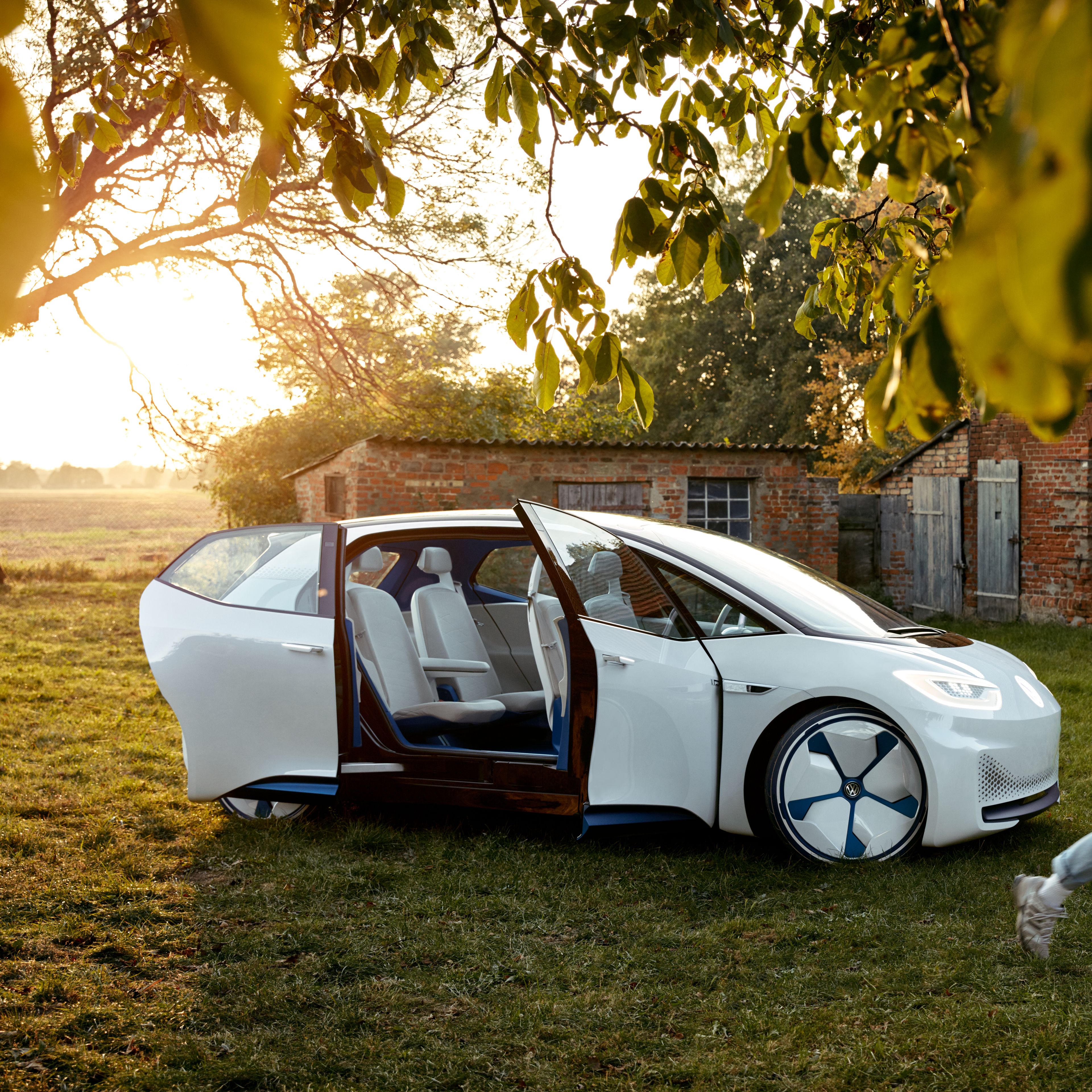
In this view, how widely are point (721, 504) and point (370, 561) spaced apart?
10.9m

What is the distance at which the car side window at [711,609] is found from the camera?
4.64 meters

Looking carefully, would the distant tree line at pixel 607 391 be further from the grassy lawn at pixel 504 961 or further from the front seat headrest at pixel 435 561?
the grassy lawn at pixel 504 961

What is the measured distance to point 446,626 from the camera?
588 cm

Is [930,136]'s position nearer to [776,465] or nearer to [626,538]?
[626,538]

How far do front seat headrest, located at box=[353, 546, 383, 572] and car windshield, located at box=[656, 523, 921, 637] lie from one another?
5.18ft

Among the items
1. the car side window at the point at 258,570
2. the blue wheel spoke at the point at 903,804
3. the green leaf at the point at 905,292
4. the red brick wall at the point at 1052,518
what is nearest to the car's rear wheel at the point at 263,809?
the car side window at the point at 258,570

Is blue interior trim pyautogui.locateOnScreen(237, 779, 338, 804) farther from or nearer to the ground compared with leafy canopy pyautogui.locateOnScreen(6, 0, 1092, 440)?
nearer to the ground

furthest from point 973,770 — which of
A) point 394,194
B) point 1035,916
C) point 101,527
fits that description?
point 101,527

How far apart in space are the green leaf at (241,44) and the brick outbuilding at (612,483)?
13.0 metres

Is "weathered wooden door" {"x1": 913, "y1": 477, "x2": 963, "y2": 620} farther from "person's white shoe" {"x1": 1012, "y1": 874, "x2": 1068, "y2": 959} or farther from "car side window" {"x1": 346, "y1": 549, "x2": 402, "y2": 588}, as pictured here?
"person's white shoe" {"x1": 1012, "y1": 874, "x2": 1068, "y2": 959}

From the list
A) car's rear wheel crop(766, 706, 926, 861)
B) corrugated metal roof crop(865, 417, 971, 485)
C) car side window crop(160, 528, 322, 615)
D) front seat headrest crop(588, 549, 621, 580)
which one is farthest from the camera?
corrugated metal roof crop(865, 417, 971, 485)

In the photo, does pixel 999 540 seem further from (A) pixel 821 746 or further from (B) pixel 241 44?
(B) pixel 241 44

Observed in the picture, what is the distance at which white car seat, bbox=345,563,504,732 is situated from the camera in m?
5.20

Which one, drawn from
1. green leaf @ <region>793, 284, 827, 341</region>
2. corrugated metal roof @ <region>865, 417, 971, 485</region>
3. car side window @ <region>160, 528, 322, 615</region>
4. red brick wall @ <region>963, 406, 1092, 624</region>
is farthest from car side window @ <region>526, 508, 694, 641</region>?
corrugated metal roof @ <region>865, 417, 971, 485</region>
